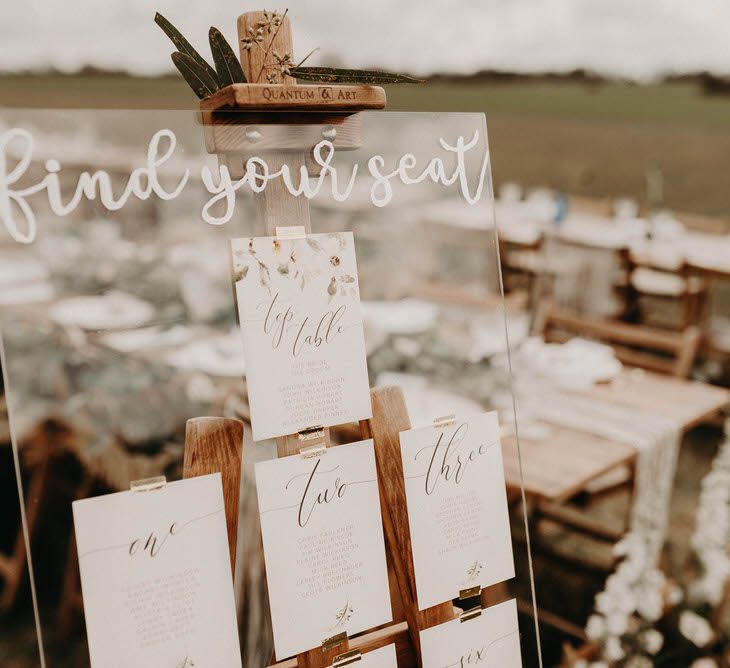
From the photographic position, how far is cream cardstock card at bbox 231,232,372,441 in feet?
3.24

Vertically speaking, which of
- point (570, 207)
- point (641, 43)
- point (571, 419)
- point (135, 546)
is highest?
point (641, 43)

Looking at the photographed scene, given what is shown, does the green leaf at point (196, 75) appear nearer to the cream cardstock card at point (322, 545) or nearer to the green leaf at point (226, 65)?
the green leaf at point (226, 65)

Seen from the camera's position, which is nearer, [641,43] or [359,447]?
[359,447]

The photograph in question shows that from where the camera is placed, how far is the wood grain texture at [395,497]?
1094 millimetres

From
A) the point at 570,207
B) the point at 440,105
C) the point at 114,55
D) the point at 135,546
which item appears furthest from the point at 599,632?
the point at 440,105

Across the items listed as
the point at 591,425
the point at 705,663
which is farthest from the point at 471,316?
the point at 705,663

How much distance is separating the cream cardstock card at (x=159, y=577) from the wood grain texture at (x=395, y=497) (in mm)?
253

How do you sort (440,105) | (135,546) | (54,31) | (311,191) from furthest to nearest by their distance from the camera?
1. (440,105)
2. (54,31)
3. (311,191)
4. (135,546)

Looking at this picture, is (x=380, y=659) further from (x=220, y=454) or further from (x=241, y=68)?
(x=241, y=68)

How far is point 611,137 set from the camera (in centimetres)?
738

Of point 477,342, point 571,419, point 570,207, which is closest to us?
point 477,342

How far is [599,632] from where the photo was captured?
1.90 metres

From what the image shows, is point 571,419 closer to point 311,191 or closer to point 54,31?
point 311,191

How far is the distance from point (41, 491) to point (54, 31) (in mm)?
3053
